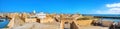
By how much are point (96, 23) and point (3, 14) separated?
12140 millimetres

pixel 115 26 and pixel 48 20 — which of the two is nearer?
pixel 115 26

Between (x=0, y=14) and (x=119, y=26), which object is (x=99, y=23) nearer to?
(x=119, y=26)

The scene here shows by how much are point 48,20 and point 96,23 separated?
Result: 3633 mm

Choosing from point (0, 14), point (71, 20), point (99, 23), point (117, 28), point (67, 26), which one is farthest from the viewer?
point (0, 14)

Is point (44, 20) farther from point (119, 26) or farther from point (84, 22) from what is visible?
point (119, 26)

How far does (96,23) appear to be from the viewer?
12.3 metres

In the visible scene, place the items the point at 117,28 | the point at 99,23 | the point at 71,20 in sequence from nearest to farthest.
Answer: the point at 117,28, the point at 71,20, the point at 99,23

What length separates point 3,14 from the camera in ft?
71.2

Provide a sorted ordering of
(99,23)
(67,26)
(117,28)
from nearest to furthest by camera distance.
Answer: (117,28), (67,26), (99,23)

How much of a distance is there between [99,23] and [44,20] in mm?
3820

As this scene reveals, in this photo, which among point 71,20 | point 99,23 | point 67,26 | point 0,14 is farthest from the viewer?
point 0,14

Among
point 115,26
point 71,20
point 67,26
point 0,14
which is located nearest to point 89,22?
point 67,26

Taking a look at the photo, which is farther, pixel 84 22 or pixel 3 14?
pixel 3 14

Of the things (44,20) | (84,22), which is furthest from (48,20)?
(84,22)
